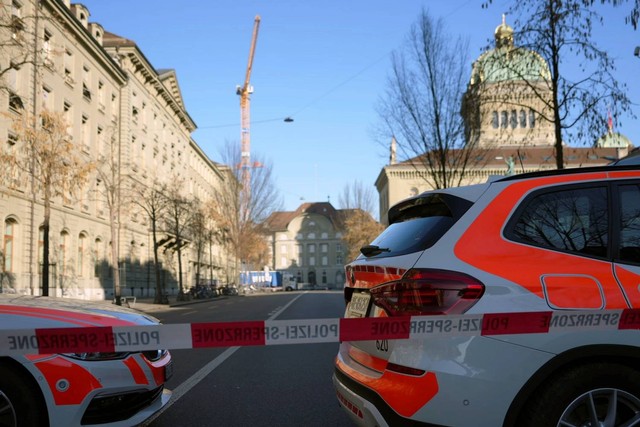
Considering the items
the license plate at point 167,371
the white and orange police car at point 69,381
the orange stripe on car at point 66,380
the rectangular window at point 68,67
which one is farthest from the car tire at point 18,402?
the rectangular window at point 68,67

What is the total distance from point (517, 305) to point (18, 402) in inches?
115

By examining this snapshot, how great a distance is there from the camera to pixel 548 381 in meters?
2.81

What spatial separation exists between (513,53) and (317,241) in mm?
111603

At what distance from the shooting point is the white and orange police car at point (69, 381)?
3.30 meters

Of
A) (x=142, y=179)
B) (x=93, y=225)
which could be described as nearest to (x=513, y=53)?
(x=93, y=225)

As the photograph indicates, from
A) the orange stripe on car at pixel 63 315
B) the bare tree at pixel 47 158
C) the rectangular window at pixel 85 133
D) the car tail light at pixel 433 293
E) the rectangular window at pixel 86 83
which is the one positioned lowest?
the orange stripe on car at pixel 63 315

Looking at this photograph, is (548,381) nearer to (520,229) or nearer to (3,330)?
(520,229)

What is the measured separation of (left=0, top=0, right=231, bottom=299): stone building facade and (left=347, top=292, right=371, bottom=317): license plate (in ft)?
44.8

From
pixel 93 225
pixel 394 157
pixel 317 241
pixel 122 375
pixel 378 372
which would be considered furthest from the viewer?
pixel 317 241

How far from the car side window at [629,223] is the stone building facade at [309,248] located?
385 ft

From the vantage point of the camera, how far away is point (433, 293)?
2.86m

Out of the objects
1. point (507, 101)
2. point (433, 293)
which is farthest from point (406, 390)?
point (507, 101)

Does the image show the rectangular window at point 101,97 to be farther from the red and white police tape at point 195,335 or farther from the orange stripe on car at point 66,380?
the red and white police tape at point 195,335

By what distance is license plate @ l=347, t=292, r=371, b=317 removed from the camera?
331cm
